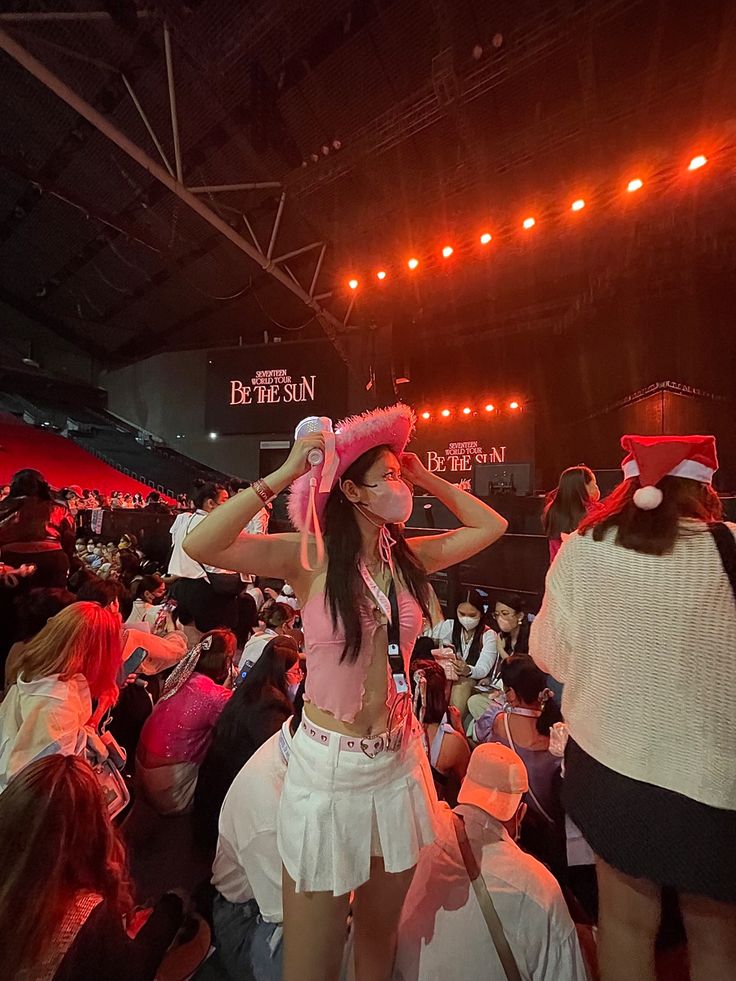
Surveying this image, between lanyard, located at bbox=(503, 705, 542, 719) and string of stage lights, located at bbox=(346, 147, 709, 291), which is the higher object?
string of stage lights, located at bbox=(346, 147, 709, 291)

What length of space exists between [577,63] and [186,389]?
9395 millimetres

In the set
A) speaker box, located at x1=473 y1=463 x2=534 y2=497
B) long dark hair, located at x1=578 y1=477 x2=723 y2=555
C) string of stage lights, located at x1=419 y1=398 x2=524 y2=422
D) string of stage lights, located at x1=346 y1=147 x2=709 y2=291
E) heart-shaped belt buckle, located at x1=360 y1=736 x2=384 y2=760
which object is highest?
string of stage lights, located at x1=346 y1=147 x2=709 y2=291

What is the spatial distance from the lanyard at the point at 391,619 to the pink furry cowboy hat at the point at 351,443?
0.20 metres

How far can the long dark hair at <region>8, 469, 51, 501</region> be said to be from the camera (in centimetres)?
309

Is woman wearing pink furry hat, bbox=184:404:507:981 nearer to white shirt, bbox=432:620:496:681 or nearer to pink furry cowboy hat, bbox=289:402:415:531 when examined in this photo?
pink furry cowboy hat, bbox=289:402:415:531

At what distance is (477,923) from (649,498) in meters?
1.10

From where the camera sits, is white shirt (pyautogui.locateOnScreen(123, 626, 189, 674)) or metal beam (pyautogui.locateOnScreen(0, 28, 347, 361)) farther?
metal beam (pyautogui.locateOnScreen(0, 28, 347, 361))

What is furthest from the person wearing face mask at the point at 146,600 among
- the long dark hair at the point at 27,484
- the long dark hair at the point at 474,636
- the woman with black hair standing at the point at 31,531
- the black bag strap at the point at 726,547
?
the black bag strap at the point at 726,547

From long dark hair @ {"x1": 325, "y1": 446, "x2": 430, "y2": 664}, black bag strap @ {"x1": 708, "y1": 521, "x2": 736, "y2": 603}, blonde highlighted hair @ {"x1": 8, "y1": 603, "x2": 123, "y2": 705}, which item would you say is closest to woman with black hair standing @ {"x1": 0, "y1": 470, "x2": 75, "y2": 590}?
blonde highlighted hair @ {"x1": 8, "y1": 603, "x2": 123, "y2": 705}

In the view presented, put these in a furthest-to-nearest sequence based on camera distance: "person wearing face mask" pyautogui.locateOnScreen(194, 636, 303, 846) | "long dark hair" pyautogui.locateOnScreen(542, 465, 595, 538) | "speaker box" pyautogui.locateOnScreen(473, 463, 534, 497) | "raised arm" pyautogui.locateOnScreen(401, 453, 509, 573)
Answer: "speaker box" pyautogui.locateOnScreen(473, 463, 534, 497) → "long dark hair" pyautogui.locateOnScreen(542, 465, 595, 538) → "person wearing face mask" pyautogui.locateOnScreen(194, 636, 303, 846) → "raised arm" pyautogui.locateOnScreen(401, 453, 509, 573)

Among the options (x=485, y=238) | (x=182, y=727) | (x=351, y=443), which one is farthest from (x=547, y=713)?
(x=485, y=238)

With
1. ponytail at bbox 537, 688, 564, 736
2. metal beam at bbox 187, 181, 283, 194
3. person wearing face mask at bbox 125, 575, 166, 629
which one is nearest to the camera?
ponytail at bbox 537, 688, 564, 736

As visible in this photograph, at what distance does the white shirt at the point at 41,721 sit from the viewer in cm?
165

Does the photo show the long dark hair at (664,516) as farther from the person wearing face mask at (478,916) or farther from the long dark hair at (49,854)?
the long dark hair at (49,854)
